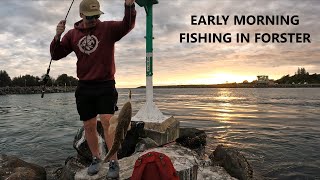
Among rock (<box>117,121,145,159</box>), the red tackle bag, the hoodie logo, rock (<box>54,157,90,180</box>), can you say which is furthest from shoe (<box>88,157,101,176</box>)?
rock (<box>117,121,145,159</box>)

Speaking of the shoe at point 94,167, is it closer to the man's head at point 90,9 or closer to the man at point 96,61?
the man at point 96,61

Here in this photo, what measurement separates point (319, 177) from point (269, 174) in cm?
143

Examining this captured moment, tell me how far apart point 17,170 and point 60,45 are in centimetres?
424

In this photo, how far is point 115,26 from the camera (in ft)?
16.6

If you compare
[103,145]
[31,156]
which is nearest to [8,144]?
[31,156]

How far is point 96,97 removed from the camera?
16.6 feet

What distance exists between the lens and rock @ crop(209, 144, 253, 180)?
8227 millimetres

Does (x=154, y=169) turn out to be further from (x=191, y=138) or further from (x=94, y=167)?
(x=191, y=138)

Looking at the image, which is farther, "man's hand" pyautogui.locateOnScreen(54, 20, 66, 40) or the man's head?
"man's hand" pyautogui.locateOnScreen(54, 20, 66, 40)

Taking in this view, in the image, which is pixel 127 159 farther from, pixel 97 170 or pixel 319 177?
pixel 319 177

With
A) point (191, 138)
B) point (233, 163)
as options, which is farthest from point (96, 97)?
point (191, 138)

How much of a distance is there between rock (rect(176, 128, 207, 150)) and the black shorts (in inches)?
274

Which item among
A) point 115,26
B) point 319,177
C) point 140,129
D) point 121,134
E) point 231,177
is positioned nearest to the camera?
point 121,134

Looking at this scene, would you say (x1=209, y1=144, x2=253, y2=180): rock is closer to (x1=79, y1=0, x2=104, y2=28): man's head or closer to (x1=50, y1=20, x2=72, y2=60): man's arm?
(x1=50, y1=20, x2=72, y2=60): man's arm
